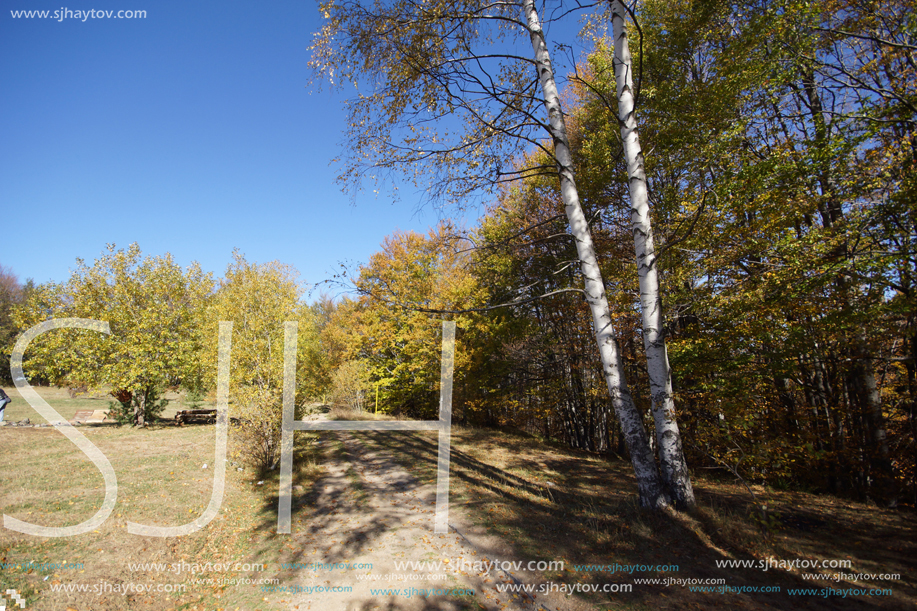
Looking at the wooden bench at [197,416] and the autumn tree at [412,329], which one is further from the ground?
the autumn tree at [412,329]

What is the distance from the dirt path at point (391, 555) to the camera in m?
3.52

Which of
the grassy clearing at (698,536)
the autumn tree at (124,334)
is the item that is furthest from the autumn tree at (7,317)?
the grassy clearing at (698,536)

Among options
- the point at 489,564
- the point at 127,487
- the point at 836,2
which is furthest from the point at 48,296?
the point at 836,2

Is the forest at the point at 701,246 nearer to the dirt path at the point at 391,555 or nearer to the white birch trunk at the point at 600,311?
the white birch trunk at the point at 600,311

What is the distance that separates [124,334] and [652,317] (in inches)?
678

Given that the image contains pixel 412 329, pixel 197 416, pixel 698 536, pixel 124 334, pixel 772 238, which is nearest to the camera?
pixel 698 536

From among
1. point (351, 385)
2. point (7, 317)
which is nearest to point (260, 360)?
point (351, 385)

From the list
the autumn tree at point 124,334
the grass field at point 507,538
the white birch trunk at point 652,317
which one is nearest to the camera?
the grass field at point 507,538

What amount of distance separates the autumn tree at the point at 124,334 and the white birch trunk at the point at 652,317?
15774 millimetres

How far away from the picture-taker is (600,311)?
445cm

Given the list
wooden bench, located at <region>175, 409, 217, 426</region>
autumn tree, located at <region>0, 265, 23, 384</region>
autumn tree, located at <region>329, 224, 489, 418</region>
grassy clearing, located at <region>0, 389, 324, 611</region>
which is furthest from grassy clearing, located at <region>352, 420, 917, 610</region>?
autumn tree, located at <region>0, 265, 23, 384</region>

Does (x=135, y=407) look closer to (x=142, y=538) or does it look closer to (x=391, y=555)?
(x=142, y=538)

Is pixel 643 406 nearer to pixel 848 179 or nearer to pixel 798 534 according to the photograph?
pixel 798 534

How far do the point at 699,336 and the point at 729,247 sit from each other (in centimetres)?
175
